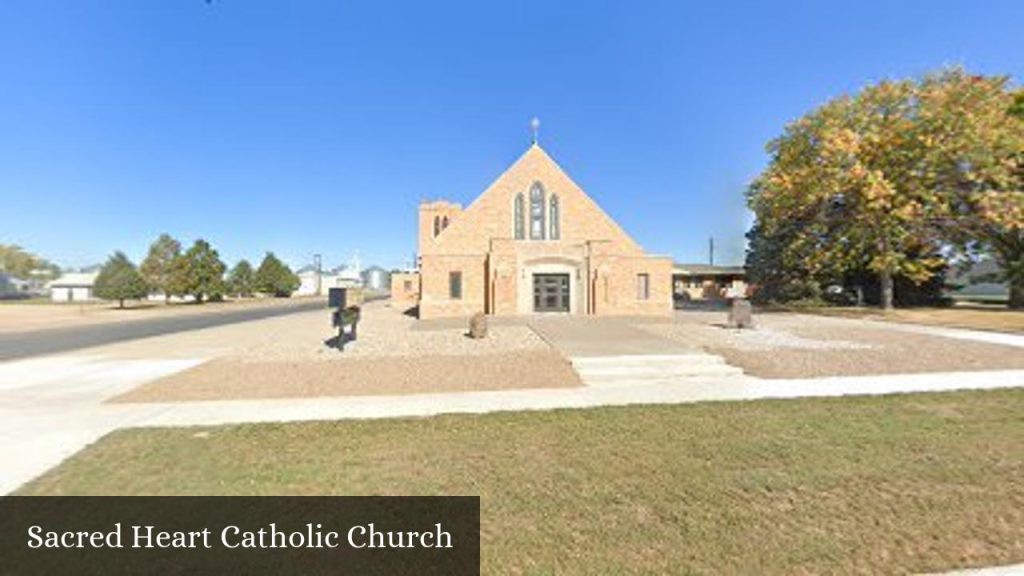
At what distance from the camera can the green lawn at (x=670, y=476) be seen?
368cm

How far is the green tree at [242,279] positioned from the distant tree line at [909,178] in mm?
69846

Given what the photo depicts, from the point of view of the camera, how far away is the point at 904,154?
23.6 m

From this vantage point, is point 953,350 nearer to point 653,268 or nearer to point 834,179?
point 834,179

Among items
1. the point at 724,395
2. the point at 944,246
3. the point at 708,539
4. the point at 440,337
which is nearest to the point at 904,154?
the point at 944,246

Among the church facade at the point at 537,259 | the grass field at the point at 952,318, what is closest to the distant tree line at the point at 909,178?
the grass field at the point at 952,318

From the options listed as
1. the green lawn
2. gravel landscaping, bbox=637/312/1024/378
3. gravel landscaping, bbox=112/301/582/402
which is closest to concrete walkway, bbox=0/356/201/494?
the green lawn

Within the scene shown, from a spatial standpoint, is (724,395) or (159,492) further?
(724,395)

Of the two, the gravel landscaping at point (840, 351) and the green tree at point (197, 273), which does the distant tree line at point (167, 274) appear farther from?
the gravel landscaping at point (840, 351)

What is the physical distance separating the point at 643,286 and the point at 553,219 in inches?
277

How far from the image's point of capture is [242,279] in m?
70.2

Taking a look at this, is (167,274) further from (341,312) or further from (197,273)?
(341,312)

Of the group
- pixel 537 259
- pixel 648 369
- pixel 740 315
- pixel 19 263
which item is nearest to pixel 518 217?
pixel 537 259

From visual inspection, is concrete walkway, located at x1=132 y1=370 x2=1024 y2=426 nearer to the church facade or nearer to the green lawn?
the green lawn

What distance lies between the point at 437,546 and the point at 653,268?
26.8 metres
